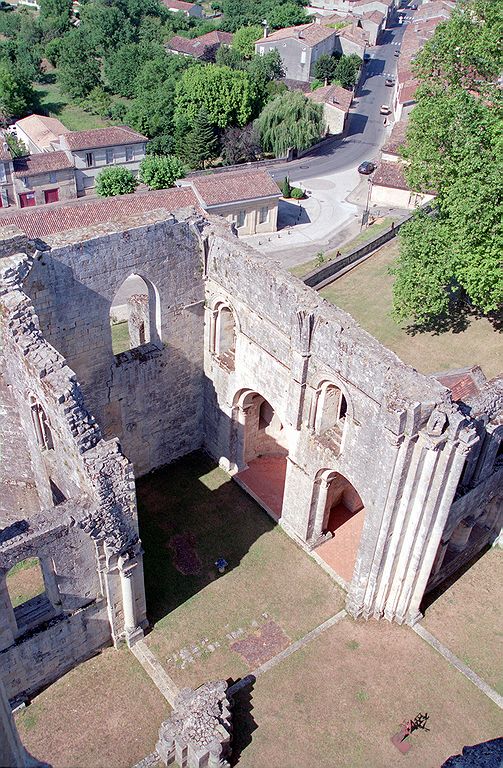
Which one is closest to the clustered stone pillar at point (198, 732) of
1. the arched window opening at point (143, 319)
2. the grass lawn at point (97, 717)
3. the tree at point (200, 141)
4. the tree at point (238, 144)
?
the grass lawn at point (97, 717)

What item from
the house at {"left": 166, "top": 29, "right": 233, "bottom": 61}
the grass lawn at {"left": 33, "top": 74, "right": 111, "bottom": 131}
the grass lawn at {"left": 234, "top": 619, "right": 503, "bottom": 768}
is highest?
the grass lawn at {"left": 234, "top": 619, "right": 503, "bottom": 768}

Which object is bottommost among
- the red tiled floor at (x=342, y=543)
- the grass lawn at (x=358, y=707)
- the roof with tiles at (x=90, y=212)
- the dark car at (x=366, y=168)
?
the dark car at (x=366, y=168)

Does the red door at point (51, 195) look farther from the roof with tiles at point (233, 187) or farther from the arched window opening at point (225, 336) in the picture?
the arched window opening at point (225, 336)

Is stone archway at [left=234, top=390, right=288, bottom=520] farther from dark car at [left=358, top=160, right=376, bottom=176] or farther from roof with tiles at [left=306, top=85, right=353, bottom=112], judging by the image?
roof with tiles at [left=306, top=85, right=353, bottom=112]

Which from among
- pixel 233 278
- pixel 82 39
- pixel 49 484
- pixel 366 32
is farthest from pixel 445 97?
pixel 366 32

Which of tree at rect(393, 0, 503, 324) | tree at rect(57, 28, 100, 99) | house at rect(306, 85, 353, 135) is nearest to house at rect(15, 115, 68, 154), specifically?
tree at rect(57, 28, 100, 99)

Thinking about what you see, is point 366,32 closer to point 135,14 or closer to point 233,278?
point 135,14
